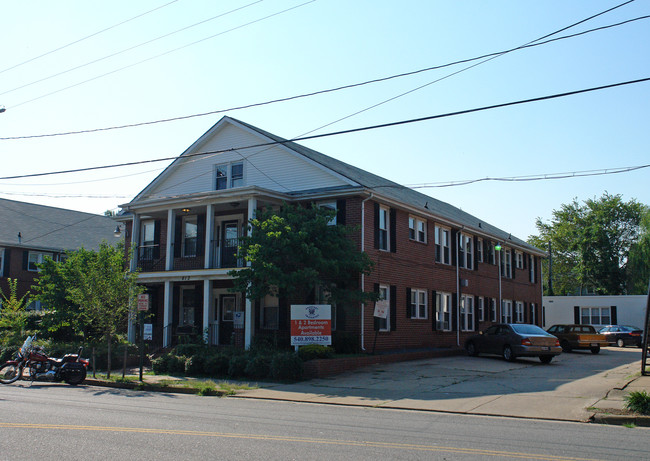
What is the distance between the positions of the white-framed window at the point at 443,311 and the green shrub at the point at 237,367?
11837mm

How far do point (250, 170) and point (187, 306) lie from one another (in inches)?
281

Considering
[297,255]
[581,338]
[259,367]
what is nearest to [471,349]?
[581,338]

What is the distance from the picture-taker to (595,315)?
148ft

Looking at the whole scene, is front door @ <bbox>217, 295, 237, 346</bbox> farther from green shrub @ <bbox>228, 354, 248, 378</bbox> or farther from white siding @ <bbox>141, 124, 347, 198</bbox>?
green shrub @ <bbox>228, 354, 248, 378</bbox>

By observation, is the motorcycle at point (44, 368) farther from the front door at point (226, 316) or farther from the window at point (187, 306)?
the window at point (187, 306)

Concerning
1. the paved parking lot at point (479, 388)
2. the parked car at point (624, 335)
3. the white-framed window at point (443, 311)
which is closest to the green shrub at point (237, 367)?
the paved parking lot at point (479, 388)

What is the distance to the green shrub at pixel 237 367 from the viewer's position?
778 inches

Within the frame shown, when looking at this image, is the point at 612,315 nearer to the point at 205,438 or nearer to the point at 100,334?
the point at 100,334

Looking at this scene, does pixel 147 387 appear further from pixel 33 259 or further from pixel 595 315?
pixel 595 315

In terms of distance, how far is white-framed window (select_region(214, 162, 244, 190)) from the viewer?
2742cm

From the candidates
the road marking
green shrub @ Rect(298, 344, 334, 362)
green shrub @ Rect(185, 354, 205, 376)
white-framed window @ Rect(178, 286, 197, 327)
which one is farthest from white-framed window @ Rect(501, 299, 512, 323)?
the road marking

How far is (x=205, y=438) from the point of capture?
8953 mm

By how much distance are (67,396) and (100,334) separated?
12.9 m

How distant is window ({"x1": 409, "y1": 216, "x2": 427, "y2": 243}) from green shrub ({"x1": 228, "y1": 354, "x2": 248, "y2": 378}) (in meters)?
10.6
